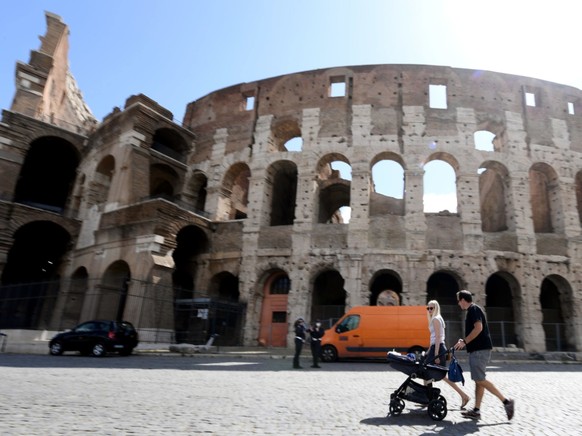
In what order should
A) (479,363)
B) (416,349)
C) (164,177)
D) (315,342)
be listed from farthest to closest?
(164,177) → (416,349) → (315,342) → (479,363)

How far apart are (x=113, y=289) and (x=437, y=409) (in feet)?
54.4

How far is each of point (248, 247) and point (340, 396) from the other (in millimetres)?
13311

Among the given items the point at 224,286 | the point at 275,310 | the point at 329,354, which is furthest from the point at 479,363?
the point at 224,286

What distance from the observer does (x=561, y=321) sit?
18359mm

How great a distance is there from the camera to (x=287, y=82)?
21641mm

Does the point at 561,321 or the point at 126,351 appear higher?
the point at 561,321

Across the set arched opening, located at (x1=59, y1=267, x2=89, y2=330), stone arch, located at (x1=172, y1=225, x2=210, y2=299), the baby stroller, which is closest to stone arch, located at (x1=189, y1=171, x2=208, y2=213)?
stone arch, located at (x1=172, y1=225, x2=210, y2=299)

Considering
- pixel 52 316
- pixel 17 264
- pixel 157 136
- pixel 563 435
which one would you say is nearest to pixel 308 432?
pixel 563 435

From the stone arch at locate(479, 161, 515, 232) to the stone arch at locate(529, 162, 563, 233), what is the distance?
1449 millimetres

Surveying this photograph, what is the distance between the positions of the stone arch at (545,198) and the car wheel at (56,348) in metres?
20.3

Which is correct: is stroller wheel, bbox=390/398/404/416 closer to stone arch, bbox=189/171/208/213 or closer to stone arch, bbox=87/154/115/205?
stone arch, bbox=189/171/208/213

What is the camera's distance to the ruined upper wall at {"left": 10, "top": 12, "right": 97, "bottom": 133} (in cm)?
2259

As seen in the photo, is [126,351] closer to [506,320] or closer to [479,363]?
[479,363]

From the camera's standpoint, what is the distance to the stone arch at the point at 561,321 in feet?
55.7
